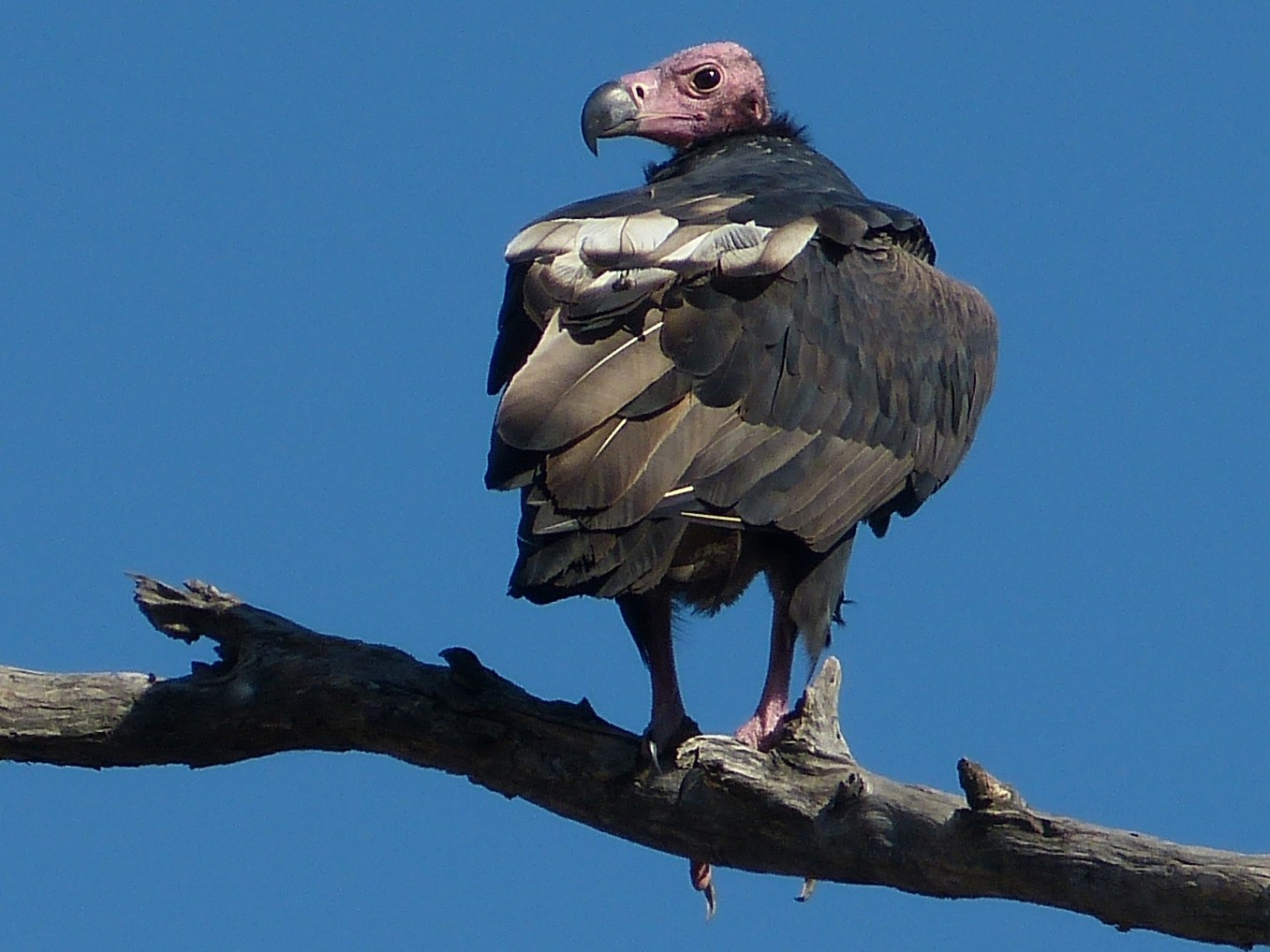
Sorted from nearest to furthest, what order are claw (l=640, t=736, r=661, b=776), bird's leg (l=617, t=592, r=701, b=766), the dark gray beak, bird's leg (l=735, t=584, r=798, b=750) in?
1. claw (l=640, t=736, r=661, b=776)
2. bird's leg (l=617, t=592, r=701, b=766)
3. bird's leg (l=735, t=584, r=798, b=750)
4. the dark gray beak

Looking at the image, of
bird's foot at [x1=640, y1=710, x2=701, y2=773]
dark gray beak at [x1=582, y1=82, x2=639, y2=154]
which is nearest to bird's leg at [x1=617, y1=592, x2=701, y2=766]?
bird's foot at [x1=640, y1=710, x2=701, y2=773]

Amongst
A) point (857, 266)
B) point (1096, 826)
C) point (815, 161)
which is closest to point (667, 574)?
point (857, 266)

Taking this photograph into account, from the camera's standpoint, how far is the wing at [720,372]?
22.2 feet

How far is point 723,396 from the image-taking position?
23.8 feet

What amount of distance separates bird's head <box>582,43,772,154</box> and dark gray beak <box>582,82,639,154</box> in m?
0.05

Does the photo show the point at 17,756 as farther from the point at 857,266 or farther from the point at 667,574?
the point at 857,266

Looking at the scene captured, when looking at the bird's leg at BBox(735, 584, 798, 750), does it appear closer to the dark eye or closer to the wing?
the wing

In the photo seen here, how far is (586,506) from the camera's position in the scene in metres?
6.63

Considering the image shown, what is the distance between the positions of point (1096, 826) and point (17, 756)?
370cm

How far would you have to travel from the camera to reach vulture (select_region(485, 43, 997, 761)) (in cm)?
677

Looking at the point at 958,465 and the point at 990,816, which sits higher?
the point at 958,465

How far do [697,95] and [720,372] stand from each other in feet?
10.9

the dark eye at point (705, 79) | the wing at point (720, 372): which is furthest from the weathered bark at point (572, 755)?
the dark eye at point (705, 79)

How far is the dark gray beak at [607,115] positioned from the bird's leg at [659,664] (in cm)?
275
